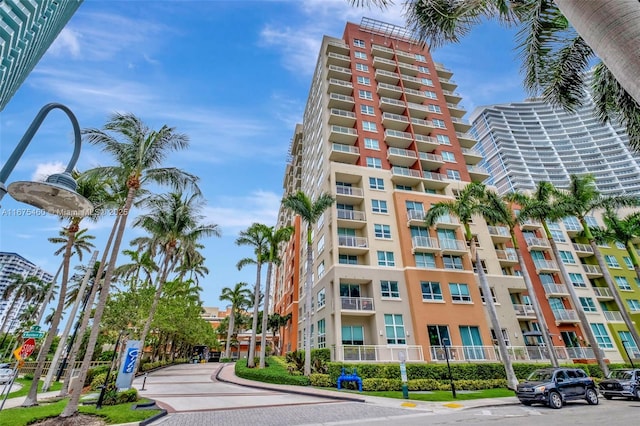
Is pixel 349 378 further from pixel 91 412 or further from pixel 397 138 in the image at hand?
pixel 397 138

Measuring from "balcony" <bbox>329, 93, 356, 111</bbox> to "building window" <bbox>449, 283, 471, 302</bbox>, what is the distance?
2342 centimetres

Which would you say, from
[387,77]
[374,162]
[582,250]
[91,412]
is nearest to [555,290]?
[582,250]

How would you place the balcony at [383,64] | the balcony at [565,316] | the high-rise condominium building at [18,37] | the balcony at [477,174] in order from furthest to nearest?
the balcony at [383,64]
the balcony at [477,174]
the balcony at [565,316]
the high-rise condominium building at [18,37]

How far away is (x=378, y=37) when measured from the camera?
44.0 m

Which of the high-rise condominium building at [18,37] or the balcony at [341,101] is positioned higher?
the balcony at [341,101]

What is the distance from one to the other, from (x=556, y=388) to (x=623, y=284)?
32.6 meters

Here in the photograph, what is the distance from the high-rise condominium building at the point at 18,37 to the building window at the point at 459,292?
94.6ft

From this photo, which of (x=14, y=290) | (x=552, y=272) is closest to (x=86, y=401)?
(x=552, y=272)

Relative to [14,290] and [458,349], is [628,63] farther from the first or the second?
[14,290]

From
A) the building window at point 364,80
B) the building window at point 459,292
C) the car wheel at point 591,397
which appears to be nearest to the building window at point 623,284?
the building window at point 459,292

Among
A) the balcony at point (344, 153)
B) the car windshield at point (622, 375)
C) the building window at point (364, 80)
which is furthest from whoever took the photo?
the building window at point (364, 80)

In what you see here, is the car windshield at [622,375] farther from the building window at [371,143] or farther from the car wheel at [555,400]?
the building window at [371,143]

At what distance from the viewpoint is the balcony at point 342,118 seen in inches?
1346

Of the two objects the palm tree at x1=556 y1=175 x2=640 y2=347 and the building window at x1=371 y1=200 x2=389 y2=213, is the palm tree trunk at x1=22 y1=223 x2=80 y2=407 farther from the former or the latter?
the palm tree at x1=556 y1=175 x2=640 y2=347
